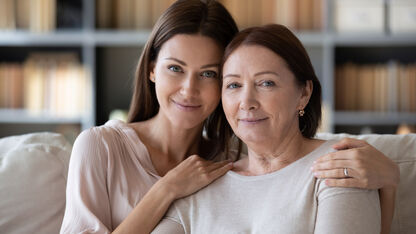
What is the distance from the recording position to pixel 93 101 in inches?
152

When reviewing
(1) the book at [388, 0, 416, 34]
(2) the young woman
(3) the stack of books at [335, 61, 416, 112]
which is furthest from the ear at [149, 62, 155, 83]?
(1) the book at [388, 0, 416, 34]

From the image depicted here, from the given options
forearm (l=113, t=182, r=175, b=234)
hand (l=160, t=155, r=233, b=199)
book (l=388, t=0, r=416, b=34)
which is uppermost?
book (l=388, t=0, r=416, b=34)

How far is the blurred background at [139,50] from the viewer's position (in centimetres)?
371

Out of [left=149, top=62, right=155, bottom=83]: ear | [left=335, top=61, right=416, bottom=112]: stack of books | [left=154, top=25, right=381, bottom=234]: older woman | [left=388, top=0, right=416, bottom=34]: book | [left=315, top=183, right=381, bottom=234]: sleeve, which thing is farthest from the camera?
[left=335, top=61, right=416, bottom=112]: stack of books

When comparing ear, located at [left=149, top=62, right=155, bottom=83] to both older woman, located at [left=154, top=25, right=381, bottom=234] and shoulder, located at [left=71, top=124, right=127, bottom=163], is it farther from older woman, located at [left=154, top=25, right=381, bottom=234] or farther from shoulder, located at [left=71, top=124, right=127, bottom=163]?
older woman, located at [left=154, top=25, right=381, bottom=234]

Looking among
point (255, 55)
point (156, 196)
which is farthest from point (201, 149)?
point (255, 55)

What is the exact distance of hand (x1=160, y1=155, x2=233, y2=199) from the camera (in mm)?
1566

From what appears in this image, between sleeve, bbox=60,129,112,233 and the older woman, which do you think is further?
sleeve, bbox=60,129,112,233

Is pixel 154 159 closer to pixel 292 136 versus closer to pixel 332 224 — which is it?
pixel 292 136

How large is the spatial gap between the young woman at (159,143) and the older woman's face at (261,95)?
0.59 ft

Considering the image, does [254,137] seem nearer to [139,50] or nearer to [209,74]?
[209,74]

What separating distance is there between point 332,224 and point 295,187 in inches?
7.1

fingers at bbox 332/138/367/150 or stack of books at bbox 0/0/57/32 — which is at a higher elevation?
stack of books at bbox 0/0/57/32

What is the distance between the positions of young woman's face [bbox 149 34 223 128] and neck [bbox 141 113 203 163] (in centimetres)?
9
